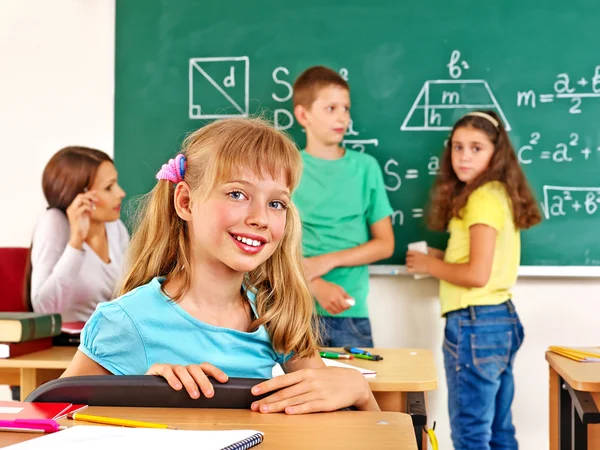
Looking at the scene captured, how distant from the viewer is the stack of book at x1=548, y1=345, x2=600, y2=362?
2.25 meters

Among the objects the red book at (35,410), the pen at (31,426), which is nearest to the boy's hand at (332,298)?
the red book at (35,410)

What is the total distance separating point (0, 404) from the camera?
3.77 feet

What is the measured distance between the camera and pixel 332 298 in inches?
122

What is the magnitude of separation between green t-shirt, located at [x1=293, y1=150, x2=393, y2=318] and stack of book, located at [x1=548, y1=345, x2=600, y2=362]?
1.04 m

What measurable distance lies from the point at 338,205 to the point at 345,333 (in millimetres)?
550

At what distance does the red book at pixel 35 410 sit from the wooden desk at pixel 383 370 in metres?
0.90

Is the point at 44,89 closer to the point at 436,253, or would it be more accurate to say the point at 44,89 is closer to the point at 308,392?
the point at 436,253

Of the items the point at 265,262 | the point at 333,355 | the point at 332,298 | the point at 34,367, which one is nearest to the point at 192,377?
the point at 265,262

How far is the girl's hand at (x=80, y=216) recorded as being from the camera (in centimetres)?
302

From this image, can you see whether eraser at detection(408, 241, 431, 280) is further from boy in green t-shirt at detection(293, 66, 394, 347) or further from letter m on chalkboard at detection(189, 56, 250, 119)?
letter m on chalkboard at detection(189, 56, 250, 119)

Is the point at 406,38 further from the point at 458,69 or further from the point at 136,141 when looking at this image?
the point at 136,141

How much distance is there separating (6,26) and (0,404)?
3.27 metres

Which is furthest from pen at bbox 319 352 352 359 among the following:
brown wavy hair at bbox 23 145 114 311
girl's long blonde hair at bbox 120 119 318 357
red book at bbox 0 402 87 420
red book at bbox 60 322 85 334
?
brown wavy hair at bbox 23 145 114 311

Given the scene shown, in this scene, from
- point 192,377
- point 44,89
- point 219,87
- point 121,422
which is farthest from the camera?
point 44,89
